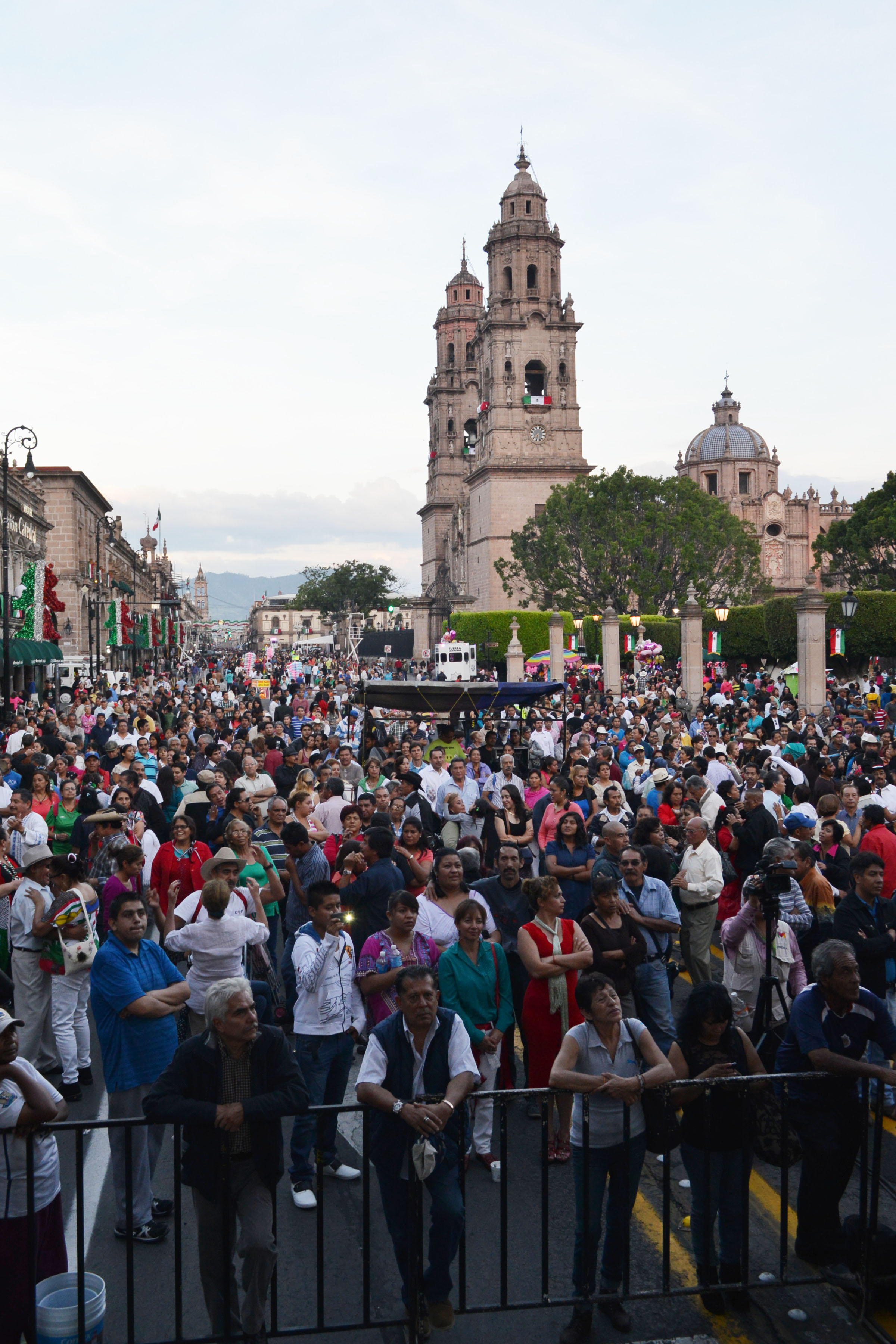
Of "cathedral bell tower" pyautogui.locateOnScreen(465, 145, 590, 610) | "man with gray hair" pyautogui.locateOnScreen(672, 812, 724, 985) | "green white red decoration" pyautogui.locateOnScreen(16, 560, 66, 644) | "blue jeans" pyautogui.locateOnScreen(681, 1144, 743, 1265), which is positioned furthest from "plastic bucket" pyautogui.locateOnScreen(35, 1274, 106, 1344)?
"cathedral bell tower" pyautogui.locateOnScreen(465, 145, 590, 610)

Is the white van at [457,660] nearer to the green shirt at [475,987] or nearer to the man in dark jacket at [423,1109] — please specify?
the green shirt at [475,987]

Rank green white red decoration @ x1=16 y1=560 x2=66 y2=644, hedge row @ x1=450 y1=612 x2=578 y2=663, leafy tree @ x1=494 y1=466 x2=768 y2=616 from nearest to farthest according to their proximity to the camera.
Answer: green white red decoration @ x1=16 y1=560 x2=66 y2=644
leafy tree @ x1=494 y1=466 x2=768 y2=616
hedge row @ x1=450 y1=612 x2=578 y2=663

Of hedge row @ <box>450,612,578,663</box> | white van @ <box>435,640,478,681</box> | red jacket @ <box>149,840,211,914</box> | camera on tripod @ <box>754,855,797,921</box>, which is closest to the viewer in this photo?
camera on tripod @ <box>754,855,797,921</box>

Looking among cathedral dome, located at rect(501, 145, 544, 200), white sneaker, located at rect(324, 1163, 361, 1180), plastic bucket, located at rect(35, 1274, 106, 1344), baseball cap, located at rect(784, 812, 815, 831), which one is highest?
cathedral dome, located at rect(501, 145, 544, 200)

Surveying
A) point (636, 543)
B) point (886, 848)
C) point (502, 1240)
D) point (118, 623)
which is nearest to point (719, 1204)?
point (502, 1240)

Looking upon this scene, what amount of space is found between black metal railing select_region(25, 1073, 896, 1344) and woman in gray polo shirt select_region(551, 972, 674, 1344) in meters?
0.05

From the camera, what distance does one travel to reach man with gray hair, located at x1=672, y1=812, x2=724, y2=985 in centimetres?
844

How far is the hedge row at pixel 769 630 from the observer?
1898 inches

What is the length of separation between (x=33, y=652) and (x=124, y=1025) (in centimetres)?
3396

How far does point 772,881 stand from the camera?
6.54 metres

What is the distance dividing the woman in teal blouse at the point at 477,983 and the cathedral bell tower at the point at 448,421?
101531 millimetres

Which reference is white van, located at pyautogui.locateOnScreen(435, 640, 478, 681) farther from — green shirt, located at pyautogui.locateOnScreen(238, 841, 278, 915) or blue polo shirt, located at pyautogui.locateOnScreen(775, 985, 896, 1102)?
blue polo shirt, located at pyautogui.locateOnScreen(775, 985, 896, 1102)

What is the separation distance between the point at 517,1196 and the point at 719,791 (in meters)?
6.61

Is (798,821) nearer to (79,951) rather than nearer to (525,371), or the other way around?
(79,951)
